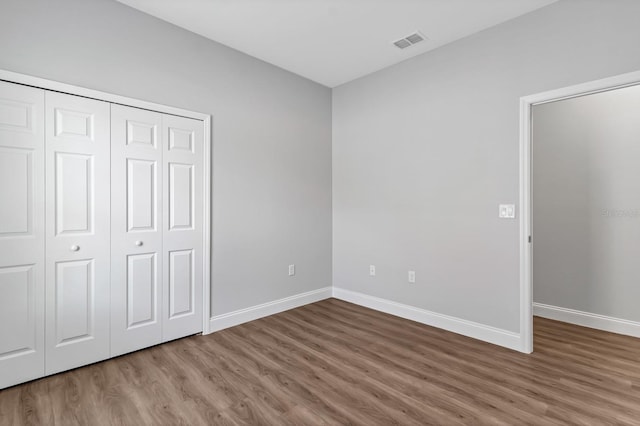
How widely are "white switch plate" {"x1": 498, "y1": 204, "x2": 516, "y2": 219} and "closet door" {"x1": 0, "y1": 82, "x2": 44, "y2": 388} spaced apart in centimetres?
375

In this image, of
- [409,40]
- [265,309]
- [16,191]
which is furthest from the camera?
[265,309]

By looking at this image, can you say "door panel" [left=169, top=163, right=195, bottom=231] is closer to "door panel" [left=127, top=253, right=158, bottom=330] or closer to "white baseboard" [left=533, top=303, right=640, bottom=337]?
"door panel" [left=127, top=253, right=158, bottom=330]

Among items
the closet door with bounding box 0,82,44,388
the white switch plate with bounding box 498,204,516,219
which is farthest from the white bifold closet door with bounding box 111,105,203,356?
the white switch plate with bounding box 498,204,516,219

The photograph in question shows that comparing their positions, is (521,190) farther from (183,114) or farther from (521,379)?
(183,114)

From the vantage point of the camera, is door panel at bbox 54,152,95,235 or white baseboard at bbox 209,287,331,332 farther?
white baseboard at bbox 209,287,331,332

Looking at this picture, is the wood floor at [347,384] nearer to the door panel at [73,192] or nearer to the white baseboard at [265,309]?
the white baseboard at [265,309]

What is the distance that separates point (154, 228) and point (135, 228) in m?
0.15

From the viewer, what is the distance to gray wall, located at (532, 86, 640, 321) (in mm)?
3086

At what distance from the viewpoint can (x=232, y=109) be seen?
132 inches

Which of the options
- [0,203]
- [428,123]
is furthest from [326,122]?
[0,203]

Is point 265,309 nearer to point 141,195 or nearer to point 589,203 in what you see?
point 141,195

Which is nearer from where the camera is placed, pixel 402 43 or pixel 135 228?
pixel 135 228

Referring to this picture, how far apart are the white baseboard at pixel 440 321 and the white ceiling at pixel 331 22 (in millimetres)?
2848

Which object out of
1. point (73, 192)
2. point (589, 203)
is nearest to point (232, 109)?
point (73, 192)
